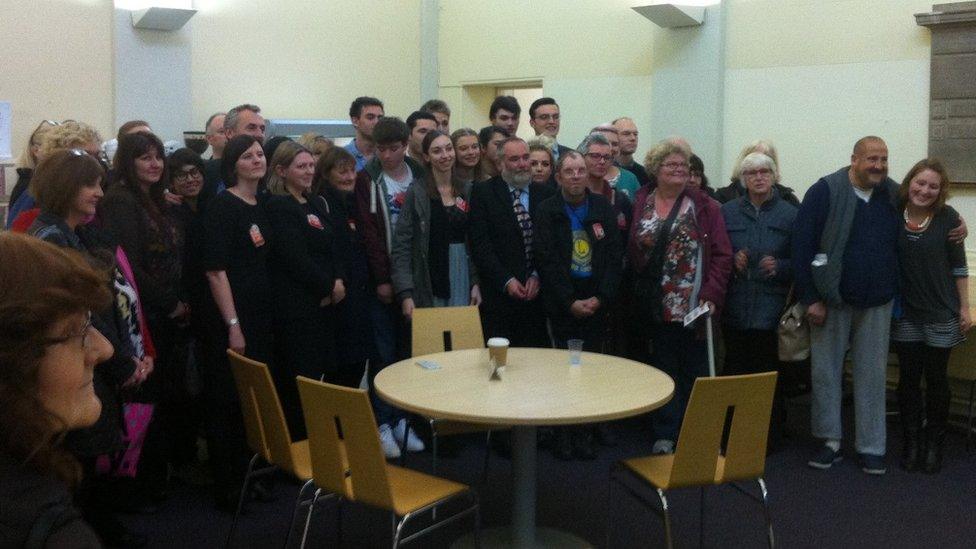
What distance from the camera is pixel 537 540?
3869mm

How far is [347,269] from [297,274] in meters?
0.41

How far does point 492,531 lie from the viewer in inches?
155

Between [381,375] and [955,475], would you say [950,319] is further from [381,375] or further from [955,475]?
[381,375]

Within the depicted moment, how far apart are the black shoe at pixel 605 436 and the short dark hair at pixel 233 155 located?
7.78ft

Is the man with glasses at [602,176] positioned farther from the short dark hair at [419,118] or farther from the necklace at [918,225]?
the necklace at [918,225]

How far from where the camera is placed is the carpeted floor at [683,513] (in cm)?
399

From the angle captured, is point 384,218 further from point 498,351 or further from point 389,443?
point 498,351

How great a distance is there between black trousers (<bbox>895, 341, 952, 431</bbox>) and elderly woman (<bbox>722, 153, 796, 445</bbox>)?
64 cm

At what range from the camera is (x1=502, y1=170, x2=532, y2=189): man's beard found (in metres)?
4.95

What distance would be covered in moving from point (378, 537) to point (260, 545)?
0.47m

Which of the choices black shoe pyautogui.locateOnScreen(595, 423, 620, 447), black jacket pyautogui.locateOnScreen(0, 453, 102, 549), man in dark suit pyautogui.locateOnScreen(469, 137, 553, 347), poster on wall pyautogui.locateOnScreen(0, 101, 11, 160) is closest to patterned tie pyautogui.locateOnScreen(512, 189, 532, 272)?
man in dark suit pyautogui.locateOnScreen(469, 137, 553, 347)

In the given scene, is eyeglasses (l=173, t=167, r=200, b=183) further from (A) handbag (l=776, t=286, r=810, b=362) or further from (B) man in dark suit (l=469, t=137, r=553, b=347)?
(A) handbag (l=776, t=286, r=810, b=362)

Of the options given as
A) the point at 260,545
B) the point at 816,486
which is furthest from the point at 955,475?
the point at 260,545

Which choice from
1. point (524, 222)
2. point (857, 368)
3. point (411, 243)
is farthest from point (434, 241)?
point (857, 368)
